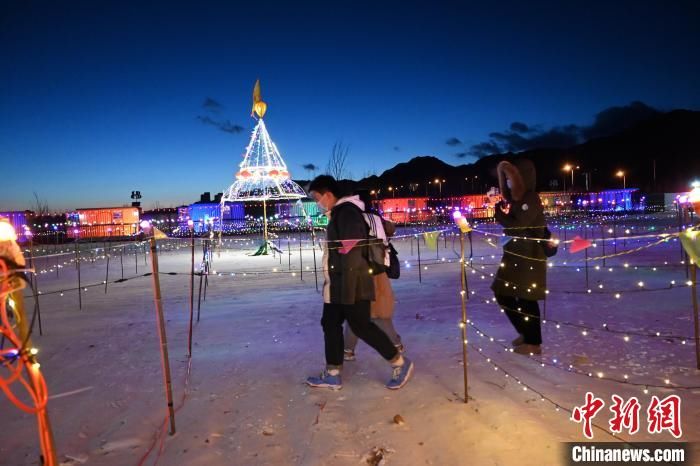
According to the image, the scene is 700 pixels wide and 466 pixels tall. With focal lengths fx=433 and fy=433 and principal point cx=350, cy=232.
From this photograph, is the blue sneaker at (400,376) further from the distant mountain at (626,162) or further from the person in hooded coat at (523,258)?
the distant mountain at (626,162)

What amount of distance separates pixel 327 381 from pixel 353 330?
1.77ft

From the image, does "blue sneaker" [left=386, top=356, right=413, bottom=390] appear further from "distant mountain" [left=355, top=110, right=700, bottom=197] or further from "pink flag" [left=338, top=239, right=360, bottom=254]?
"distant mountain" [left=355, top=110, right=700, bottom=197]

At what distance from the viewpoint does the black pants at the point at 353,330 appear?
3.80 metres

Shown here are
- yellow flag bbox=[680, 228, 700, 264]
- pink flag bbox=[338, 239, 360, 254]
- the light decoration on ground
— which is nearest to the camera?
the light decoration on ground

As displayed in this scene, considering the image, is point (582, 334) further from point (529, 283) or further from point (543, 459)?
point (543, 459)

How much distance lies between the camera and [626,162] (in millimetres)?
76500

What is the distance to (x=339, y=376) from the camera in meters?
3.98

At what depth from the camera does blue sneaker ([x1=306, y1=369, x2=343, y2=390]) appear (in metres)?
3.91

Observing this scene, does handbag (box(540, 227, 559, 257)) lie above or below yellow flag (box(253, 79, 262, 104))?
below

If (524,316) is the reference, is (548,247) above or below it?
above

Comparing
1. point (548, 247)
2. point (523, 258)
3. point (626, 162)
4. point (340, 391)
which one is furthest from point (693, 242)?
point (626, 162)

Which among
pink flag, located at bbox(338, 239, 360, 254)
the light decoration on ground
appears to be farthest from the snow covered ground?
pink flag, located at bbox(338, 239, 360, 254)

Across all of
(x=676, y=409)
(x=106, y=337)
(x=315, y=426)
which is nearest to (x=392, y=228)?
A: (x=315, y=426)

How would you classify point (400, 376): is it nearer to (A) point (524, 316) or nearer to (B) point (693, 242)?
(A) point (524, 316)
